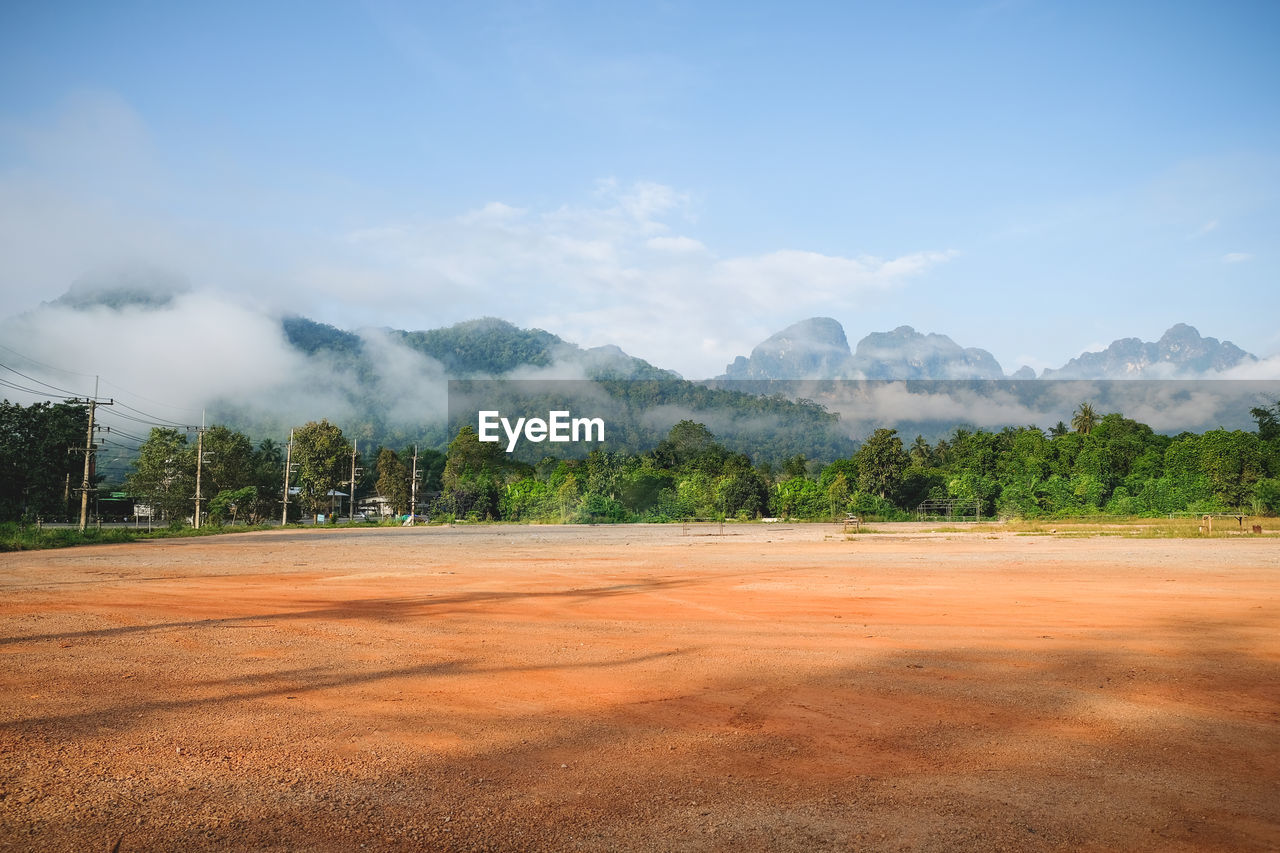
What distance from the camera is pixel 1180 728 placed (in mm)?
5879

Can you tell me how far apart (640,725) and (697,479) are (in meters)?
77.1

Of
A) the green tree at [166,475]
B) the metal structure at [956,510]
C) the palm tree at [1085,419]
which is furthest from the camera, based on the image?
the palm tree at [1085,419]

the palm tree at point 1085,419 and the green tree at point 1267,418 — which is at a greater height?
the palm tree at point 1085,419

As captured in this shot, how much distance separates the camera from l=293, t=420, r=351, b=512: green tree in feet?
296

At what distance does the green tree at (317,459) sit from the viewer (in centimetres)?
9019

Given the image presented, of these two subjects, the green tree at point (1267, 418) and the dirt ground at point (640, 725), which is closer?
the dirt ground at point (640, 725)

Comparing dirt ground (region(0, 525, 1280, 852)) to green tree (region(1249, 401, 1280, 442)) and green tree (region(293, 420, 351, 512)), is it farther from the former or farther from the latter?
green tree (region(1249, 401, 1280, 442))

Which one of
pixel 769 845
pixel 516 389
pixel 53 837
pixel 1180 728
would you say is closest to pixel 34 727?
pixel 53 837

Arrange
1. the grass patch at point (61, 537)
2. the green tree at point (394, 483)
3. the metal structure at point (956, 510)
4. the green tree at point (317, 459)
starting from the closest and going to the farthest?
1. the grass patch at point (61, 537)
2. the metal structure at point (956, 510)
3. the green tree at point (317, 459)
4. the green tree at point (394, 483)

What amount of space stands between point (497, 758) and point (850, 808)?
2160 mm

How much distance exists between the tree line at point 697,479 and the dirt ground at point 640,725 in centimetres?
5903

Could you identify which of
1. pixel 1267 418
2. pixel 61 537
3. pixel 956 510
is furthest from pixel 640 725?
pixel 1267 418

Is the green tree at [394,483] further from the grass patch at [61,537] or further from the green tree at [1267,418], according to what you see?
the green tree at [1267,418]

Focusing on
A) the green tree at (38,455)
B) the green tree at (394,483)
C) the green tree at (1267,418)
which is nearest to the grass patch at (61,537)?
the green tree at (38,455)
